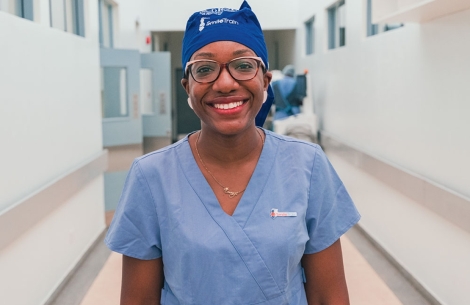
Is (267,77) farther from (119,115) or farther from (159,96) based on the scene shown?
(159,96)

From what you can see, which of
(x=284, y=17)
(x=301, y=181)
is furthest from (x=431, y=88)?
(x=284, y=17)

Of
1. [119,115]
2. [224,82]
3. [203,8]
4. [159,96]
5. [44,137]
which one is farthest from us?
[203,8]

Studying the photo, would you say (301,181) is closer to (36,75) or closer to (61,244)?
(36,75)

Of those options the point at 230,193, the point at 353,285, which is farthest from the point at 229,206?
the point at 353,285

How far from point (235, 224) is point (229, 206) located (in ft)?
0.22

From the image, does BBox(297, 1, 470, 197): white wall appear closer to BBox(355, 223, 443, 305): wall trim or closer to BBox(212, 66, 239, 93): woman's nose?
BBox(355, 223, 443, 305): wall trim

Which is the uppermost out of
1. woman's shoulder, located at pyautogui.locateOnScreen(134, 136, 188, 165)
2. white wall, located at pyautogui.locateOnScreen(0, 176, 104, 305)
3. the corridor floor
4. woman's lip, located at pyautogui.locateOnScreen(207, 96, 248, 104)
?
woman's lip, located at pyautogui.locateOnScreen(207, 96, 248, 104)

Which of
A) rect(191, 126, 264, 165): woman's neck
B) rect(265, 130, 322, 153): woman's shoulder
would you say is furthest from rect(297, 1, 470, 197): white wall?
rect(191, 126, 264, 165): woman's neck

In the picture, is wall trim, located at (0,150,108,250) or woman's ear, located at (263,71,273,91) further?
wall trim, located at (0,150,108,250)

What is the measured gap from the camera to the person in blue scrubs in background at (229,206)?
1.28m

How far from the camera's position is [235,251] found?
50.3 inches

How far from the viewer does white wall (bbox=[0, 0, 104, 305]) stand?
9.33 ft

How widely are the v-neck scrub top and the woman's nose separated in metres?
0.23

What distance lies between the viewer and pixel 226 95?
4.27 feet
